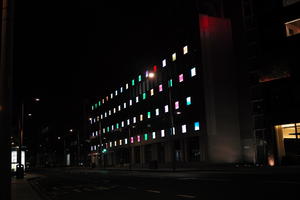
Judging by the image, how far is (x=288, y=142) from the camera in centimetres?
3966

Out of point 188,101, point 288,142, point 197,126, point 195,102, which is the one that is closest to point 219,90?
point 195,102

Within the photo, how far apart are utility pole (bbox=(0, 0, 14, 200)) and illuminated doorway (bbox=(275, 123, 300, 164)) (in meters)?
37.4

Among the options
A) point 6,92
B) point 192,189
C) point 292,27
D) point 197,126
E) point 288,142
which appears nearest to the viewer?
point 6,92

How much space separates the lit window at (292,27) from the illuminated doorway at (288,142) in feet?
32.7

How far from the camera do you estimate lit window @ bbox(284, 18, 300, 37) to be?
3792cm

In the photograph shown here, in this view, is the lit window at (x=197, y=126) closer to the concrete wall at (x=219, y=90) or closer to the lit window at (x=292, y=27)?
the concrete wall at (x=219, y=90)

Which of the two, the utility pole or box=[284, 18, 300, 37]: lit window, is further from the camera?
box=[284, 18, 300, 37]: lit window

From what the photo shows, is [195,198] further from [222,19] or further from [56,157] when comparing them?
[56,157]

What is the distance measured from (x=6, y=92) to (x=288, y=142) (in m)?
38.7

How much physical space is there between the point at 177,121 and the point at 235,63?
14073mm

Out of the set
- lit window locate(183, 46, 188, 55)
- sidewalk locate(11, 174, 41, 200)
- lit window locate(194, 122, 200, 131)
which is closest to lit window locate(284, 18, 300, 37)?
lit window locate(194, 122, 200, 131)

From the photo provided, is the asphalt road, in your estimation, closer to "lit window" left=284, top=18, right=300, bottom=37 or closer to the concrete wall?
"lit window" left=284, top=18, right=300, bottom=37

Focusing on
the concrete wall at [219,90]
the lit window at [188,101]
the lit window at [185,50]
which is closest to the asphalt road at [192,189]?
the concrete wall at [219,90]

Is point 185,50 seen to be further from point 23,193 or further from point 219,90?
point 23,193
